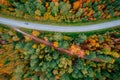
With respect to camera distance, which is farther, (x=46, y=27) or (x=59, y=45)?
(x=46, y=27)

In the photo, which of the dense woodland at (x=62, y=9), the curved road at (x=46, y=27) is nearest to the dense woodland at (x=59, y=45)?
the dense woodland at (x=62, y=9)

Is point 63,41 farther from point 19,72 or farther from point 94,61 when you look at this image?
point 19,72

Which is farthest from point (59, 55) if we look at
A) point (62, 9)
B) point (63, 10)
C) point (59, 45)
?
point (62, 9)

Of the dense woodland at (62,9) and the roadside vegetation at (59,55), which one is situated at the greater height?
the dense woodland at (62,9)

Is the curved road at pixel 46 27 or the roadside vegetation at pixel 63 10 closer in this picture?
the roadside vegetation at pixel 63 10

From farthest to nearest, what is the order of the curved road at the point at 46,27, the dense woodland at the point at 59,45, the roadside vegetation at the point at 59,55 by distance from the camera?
the curved road at the point at 46,27 → the roadside vegetation at the point at 59,55 → the dense woodland at the point at 59,45

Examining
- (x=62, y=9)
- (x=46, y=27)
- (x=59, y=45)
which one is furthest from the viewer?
(x=46, y=27)

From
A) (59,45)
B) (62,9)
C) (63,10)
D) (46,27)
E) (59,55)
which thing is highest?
(62,9)

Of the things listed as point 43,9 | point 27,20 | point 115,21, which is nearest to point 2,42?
point 27,20

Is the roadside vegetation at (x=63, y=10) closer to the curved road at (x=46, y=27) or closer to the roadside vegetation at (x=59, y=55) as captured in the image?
the curved road at (x=46, y=27)

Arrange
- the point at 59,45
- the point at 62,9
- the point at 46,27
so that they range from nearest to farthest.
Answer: the point at 62,9 → the point at 59,45 → the point at 46,27

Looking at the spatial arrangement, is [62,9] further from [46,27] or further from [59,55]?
[59,55]
